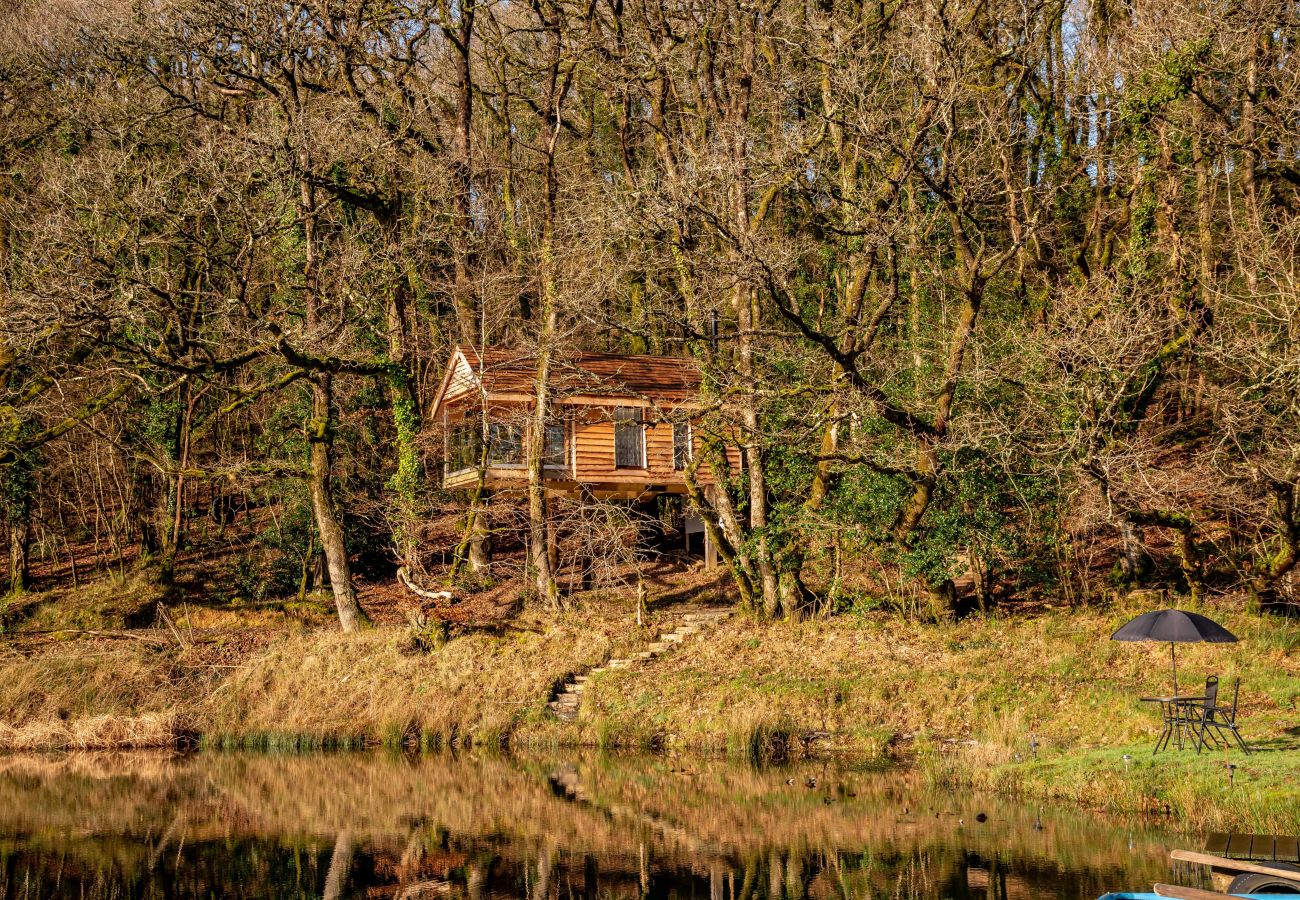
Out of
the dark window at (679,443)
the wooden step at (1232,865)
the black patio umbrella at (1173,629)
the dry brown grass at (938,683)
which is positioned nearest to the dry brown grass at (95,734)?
the dry brown grass at (938,683)

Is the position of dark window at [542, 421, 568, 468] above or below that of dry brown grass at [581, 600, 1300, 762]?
above

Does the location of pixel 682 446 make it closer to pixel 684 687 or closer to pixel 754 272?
pixel 684 687

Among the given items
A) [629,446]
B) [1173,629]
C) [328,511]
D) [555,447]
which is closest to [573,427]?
[555,447]

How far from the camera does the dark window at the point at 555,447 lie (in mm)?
32438

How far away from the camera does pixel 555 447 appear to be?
3250cm

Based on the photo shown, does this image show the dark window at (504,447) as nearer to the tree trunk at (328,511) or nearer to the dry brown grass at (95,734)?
the tree trunk at (328,511)

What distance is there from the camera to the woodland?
22344 mm

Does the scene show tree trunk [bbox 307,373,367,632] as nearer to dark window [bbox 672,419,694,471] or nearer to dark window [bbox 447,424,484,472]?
dark window [bbox 447,424,484,472]

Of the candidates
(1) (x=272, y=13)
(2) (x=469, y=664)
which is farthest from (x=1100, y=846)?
(1) (x=272, y=13)

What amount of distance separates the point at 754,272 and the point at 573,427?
12.7 m

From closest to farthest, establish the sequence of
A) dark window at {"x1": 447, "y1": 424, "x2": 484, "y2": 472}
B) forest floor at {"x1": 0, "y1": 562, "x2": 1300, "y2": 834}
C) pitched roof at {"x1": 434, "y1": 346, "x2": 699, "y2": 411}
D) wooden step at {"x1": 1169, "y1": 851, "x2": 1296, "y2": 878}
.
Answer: wooden step at {"x1": 1169, "y1": 851, "x2": 1296, "y2": 878}, forest floor at {"x1": 0, "y1": 562, "x2": 1300, "y2": 834}, pitched roof at {"x1": 434, "y1": 346, "x2": 699, "y2": 411}, dark window at {"x1": 447, "y1": 424, "x2": 484, "y2": 472}

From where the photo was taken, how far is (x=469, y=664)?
25094mm

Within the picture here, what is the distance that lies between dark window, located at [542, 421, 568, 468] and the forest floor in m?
4.56

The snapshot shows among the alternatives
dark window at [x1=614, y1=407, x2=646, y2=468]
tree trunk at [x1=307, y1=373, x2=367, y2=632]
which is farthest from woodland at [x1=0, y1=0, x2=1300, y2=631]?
dark window at [x1=614, y1=407, x2=646, y2=468]
